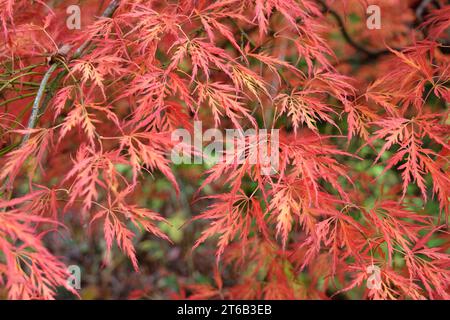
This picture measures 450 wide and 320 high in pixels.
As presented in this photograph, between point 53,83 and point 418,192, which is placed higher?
point 53,83

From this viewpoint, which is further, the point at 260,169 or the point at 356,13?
the point at 356,13

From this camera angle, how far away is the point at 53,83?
1382 mm

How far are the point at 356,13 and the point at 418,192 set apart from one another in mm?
791

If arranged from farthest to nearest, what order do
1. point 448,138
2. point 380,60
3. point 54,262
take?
point 380,60 → point 448,138 → point 54,262

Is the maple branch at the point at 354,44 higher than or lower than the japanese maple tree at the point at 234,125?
higher

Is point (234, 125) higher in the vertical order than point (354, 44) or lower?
lower

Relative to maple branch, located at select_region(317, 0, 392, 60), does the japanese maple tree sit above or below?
below

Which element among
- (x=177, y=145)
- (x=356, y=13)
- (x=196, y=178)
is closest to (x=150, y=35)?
(x=177, y=145)

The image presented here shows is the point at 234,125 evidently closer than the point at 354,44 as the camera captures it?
Yes

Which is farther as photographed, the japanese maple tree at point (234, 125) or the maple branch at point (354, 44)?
the maple branch at point (354, 44)

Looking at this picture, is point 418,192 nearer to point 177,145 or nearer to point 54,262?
point 177,145

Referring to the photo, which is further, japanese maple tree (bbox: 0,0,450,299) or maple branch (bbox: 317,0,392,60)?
maple branch (bbox: 317,0,392,60)

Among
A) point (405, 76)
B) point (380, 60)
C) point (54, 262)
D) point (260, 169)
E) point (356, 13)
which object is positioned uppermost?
point (356, 13)
